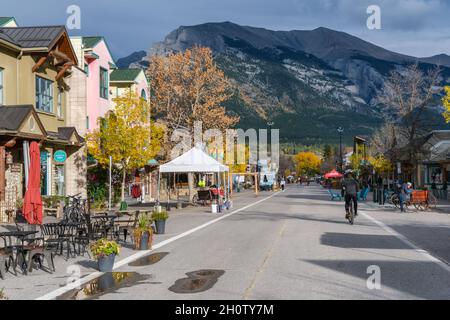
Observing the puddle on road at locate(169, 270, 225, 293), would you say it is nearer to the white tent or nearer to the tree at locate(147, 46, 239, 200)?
the white tent

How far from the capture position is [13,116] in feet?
67.9

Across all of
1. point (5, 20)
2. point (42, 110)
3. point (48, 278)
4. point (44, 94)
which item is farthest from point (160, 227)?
point (5, 20)

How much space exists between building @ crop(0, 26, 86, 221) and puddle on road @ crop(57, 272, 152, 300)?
8.56 metres

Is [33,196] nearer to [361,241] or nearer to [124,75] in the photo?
[361,241]

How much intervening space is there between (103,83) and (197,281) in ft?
94.1

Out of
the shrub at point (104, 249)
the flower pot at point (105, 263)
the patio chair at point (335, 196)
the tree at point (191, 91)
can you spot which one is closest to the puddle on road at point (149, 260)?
the flower pot at point (105, 263)

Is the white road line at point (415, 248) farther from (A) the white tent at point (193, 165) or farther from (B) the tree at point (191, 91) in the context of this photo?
(B) the tree at point (191, 91)

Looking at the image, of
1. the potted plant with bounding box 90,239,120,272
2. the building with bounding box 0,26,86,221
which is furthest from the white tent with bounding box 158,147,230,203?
the potted plant with bounding box 90,239,120,272

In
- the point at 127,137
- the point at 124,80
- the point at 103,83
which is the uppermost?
the point at 124,80

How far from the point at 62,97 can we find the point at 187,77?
17.0 meters

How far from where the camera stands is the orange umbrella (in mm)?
14523

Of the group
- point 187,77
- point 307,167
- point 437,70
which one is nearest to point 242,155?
point 187,77
